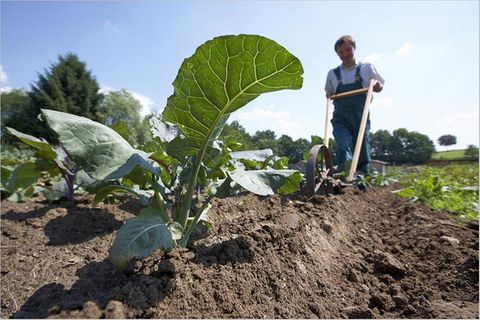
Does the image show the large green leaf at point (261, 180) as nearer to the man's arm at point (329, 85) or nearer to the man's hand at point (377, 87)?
the man's hand at point (377, 87)

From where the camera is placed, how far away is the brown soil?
3.12 ft

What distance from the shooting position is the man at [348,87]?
526 centimetres

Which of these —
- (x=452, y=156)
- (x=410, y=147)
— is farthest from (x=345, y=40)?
(x=410, y=147)

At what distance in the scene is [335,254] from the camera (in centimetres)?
169

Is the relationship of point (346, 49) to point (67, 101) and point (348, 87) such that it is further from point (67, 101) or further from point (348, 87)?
point (67, 101)

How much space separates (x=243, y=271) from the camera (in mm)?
1154

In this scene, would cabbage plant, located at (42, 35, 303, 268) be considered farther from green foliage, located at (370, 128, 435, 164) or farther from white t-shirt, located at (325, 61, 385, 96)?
green foliage, located at (370, 128, 435, 164)

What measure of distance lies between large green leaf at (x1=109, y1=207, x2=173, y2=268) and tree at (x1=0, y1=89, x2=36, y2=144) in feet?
79.2

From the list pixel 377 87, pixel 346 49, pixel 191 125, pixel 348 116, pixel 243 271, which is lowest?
pixel 243 271

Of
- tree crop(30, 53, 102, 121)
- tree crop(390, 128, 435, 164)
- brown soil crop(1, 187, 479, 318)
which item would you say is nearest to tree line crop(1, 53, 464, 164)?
tree crop(30, 53, 102, 121)

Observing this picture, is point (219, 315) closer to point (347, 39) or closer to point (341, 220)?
point (341, 220)

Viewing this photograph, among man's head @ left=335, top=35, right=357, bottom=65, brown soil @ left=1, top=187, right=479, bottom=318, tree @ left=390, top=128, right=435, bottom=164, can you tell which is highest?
tree @ left=390, top=128, right=435, bottom=164

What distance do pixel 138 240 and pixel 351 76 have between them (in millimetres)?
5427

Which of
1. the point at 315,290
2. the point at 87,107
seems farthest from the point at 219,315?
the point at 87,107
